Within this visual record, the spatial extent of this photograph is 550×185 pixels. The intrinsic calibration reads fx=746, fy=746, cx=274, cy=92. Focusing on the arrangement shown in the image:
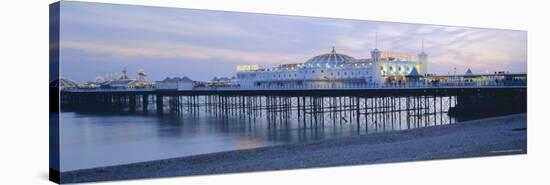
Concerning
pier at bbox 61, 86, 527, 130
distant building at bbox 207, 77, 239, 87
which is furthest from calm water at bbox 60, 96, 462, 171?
distant building at bbox 207, 77, 239, 87

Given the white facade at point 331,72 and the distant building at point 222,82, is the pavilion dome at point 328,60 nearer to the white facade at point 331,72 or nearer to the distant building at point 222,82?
the white facade at point 331,72

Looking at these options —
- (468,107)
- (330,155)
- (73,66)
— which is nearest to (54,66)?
(73,66)

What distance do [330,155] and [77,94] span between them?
165 inches

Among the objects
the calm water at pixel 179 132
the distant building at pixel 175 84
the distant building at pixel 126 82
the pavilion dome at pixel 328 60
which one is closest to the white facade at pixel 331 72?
the pavilion dome at pixel 328 60

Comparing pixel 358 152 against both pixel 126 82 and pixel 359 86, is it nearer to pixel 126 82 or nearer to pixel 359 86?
pixel 359 86

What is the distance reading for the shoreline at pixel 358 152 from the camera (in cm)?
1054

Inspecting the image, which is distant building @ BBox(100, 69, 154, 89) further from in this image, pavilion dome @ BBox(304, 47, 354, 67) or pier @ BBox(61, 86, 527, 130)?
pavilion dome @ BBox(304, 47, 354, 67)

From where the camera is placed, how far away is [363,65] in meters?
12.8

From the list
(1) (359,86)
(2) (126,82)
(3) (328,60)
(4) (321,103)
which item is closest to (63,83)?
(2) (126,82)

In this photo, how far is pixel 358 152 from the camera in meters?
12.4

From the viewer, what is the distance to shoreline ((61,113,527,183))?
10539 mm

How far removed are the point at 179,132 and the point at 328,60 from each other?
2836 mm

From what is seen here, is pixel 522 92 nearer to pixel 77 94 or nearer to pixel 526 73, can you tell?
pixel 526 73

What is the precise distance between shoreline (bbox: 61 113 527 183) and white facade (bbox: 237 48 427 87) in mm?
1007
